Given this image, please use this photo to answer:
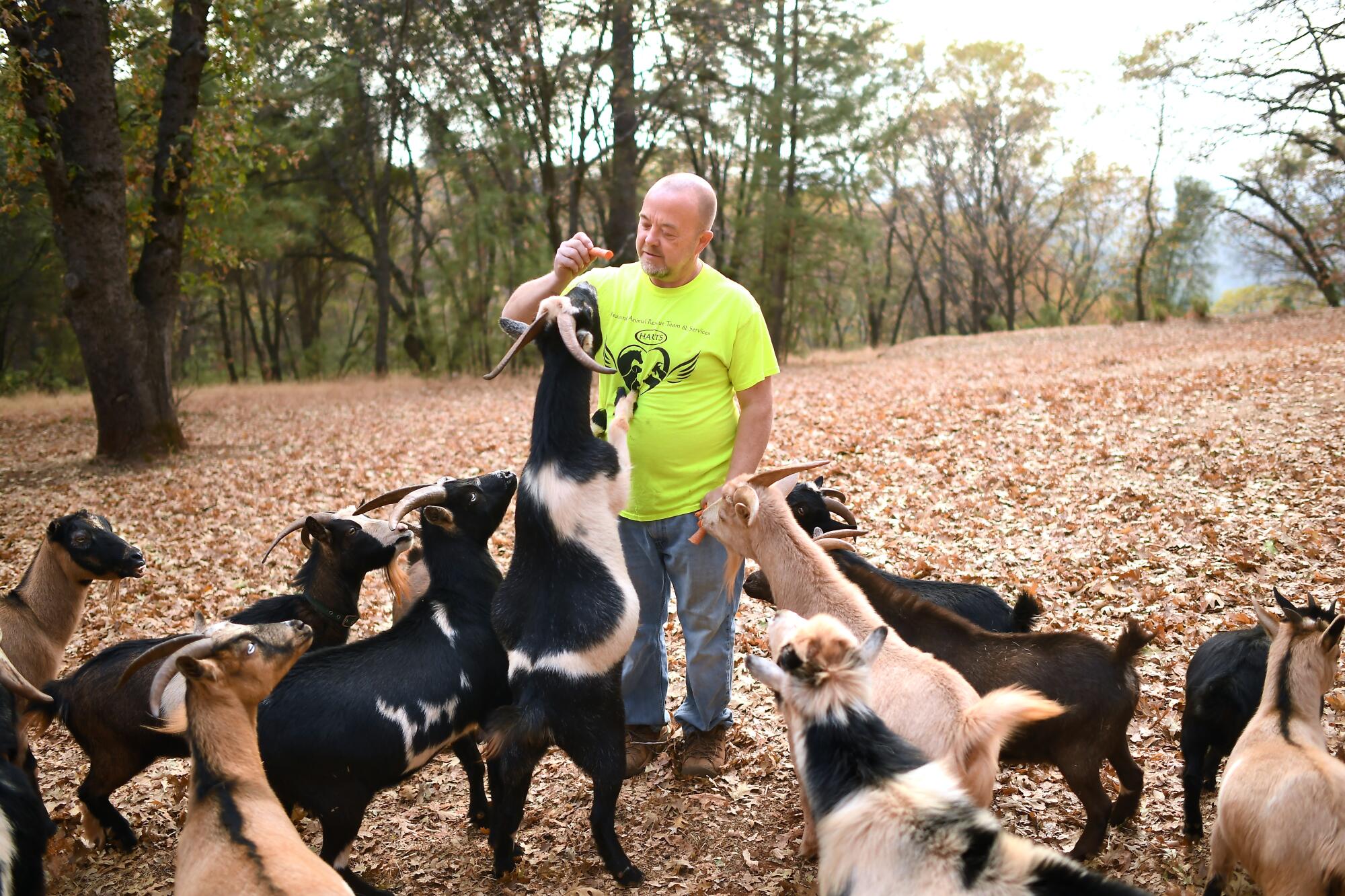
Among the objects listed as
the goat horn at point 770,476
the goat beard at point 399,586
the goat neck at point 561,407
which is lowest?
the goat beard at point 399,586

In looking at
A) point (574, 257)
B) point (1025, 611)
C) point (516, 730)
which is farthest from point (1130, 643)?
point (574, 257)

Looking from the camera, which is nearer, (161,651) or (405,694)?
(161,651)

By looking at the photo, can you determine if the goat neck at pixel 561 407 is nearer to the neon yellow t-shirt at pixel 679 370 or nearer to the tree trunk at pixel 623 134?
the neon yellow t-shirt at pixel 679 370

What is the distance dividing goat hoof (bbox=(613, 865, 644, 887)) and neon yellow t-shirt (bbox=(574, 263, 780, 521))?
1722 millimetres

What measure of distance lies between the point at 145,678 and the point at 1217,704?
527cm

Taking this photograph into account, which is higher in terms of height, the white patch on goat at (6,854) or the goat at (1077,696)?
the goat at (1077,696)

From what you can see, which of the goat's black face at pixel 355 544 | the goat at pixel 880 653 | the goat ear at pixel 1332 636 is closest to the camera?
the goat at pixel 880 653

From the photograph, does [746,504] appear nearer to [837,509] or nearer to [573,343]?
[573,343]

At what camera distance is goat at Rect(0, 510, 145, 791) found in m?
5.46

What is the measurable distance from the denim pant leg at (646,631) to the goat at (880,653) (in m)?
0.52

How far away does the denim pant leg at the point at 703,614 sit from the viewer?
4.86 m

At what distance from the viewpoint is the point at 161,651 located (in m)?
3.52

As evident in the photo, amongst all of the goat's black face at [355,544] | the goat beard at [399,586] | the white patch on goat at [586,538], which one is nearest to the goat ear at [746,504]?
the white patch on goat at [586,538]

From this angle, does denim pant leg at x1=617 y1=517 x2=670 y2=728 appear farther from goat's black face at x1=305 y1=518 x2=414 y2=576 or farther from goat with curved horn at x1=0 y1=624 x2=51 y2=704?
goat with curved horn at x1=0 y1=624 x2=51 y2=704
